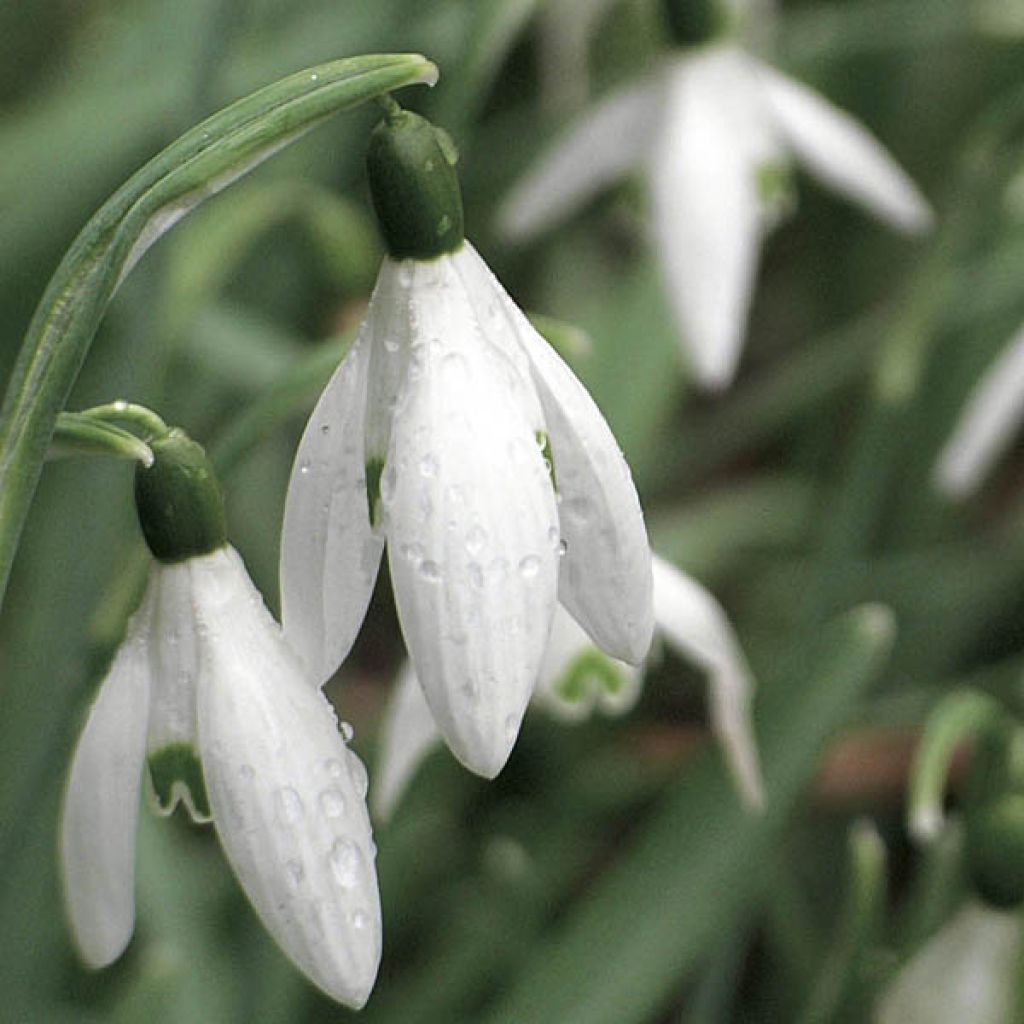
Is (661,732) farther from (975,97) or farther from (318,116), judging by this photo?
(318,116)

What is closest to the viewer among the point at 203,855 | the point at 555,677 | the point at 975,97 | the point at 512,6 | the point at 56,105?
the point at 555,677

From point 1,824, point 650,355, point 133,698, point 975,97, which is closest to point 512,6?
point 650,355

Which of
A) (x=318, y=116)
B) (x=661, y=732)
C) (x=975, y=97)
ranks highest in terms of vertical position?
(x=318, y=116)

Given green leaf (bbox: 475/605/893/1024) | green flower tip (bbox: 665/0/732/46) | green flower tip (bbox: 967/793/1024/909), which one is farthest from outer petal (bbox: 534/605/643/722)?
green flower tip (bbox: 665/0/732/46)

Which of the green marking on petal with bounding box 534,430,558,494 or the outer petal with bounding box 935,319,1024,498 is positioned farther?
the outer petal with bounding box 935,319,1024,498

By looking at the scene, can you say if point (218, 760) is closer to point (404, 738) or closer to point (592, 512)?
point (592, 512)

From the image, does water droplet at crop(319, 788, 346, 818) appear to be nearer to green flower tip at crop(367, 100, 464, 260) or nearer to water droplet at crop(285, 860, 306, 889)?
water droplet at crop(285, 860, 306, 889)

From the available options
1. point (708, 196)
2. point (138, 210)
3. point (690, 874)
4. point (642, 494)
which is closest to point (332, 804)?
point (138, 210)
